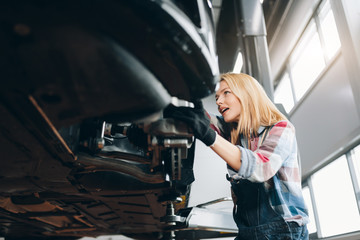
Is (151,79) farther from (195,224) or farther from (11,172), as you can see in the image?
(195,224)

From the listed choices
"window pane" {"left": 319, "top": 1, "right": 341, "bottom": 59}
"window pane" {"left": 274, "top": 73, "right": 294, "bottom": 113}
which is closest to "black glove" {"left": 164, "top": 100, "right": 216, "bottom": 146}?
"window pane" {"left": 319, "top": 1, "right": 341, "bottom": 59}

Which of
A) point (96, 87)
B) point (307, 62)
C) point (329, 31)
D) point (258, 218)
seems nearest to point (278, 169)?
point (258, 218)

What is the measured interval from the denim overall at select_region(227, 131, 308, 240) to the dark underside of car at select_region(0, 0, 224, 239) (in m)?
0.24

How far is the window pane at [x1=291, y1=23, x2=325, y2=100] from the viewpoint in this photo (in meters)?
3.90

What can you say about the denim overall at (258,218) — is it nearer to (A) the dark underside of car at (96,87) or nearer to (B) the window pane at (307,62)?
(A) the dark underside of car at (96,87)

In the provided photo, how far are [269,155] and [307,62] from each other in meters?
3.77

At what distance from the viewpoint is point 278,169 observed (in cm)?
99

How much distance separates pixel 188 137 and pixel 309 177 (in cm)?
381

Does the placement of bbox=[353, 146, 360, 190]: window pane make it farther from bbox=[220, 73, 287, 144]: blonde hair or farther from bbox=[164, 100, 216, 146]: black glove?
bbox=[164, 100, 216, 146]: black glove

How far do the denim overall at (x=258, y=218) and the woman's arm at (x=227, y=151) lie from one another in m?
0.15

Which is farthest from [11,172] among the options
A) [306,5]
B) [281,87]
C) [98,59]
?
[281,87]

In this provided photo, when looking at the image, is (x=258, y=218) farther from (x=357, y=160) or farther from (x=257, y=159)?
(x=357, y=160)

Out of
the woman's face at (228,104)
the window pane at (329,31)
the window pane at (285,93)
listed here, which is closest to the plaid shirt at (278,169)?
the woman's face at (228,104)

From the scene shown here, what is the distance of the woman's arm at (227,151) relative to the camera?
89 centimetres
